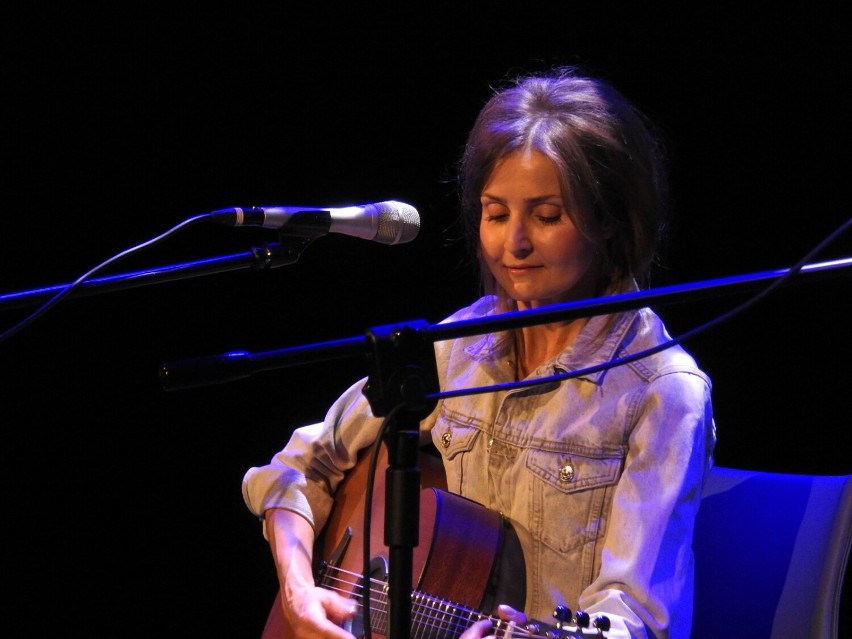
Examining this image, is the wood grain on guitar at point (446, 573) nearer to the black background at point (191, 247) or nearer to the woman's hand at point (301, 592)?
the woman's hand at point (301, 592)

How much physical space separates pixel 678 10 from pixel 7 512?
8.56ft

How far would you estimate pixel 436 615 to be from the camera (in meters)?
1.92

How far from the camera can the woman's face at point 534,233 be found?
209 cm

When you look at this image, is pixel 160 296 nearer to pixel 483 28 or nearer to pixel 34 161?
pixel 34 161

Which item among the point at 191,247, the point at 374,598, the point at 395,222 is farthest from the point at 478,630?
the point at 191,247

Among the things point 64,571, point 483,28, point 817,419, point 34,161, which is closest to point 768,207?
point 817,419

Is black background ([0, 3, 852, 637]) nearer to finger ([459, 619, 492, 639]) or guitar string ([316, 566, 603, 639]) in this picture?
guitar string ([316, 566, 603, 639])

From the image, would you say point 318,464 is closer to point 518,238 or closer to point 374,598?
point 374,598

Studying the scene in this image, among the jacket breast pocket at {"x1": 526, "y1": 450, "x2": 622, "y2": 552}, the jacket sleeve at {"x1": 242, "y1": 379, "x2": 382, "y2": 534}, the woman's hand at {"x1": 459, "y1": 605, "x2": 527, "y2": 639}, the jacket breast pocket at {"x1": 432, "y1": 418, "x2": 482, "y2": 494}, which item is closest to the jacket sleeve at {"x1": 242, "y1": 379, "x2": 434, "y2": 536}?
the jacket sleeve at {"x1": 242, "y1": 379, "x2": 382, "y2": 534}

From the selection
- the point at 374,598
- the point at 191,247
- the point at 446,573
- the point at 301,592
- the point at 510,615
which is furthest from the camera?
the point at 191,247

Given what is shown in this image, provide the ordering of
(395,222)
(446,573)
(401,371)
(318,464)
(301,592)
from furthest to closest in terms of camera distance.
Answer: (318,464)
(301,592)
(446,573)
(395,222)
(401,371)

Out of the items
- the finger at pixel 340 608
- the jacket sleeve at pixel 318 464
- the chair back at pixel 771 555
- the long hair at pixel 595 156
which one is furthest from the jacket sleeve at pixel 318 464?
the chair back at pixel 771 555

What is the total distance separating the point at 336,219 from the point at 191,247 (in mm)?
1731

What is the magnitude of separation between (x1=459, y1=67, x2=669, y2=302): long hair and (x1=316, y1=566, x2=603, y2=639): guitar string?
79cm
